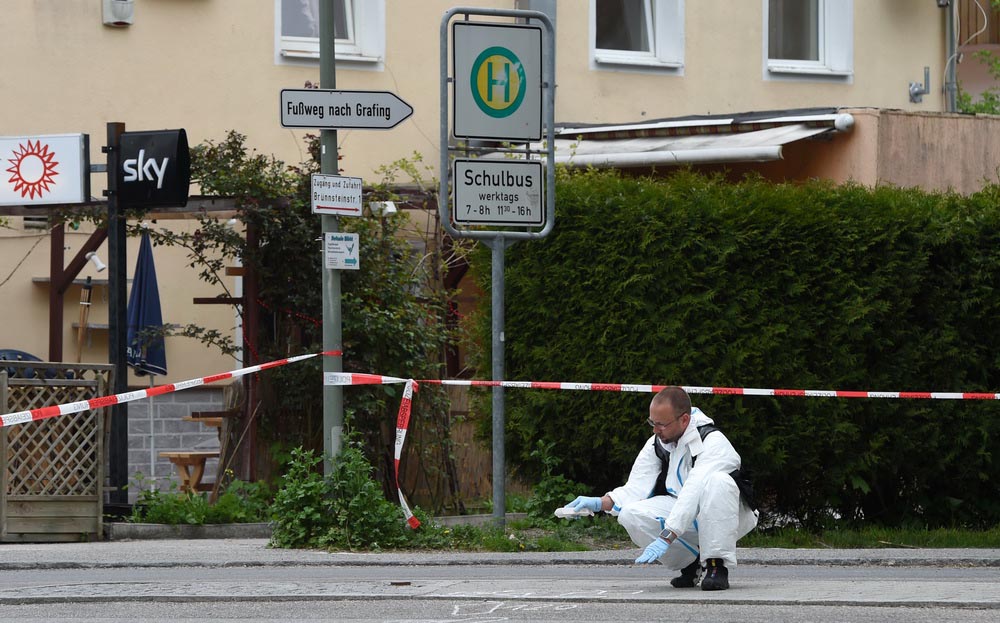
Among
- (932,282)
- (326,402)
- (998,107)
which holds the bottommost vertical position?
(326,402)

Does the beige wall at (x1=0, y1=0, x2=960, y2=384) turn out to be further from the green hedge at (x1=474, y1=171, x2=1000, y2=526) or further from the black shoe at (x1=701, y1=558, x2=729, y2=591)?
the black shoe at (x1=701, y1=558, x2=729, y2=591)

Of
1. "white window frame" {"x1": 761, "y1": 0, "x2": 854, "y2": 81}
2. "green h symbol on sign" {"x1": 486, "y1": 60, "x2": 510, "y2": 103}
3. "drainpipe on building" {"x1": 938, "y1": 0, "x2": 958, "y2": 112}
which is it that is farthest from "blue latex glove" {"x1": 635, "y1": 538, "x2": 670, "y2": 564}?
"drainpipe on building" {"x1": 938, "y1": 0, "x2": 958, "y2": 112}

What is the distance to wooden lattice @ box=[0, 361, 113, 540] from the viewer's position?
37.8ft

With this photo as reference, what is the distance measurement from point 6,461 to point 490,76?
14.9 feet

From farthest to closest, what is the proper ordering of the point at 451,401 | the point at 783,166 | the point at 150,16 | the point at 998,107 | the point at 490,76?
1. the point at 998,107
2. the point at 150,16
3. the point at 783,166
4. the point at 451,401
5. the point at 490,76

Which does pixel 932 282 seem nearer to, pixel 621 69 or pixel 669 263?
pixel 669 263

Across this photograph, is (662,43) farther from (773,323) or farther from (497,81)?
(497,81)

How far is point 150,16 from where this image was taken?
53.8 feet

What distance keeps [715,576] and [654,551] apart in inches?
24.3

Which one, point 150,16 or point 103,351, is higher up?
point 150,16

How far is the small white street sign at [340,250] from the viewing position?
1055 centimetres

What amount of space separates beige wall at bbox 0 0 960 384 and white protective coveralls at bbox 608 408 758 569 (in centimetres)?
717

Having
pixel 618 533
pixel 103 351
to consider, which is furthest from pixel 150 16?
pixel 618 533

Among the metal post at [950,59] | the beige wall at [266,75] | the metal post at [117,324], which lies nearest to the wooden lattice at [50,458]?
the metal post at [117,324]
